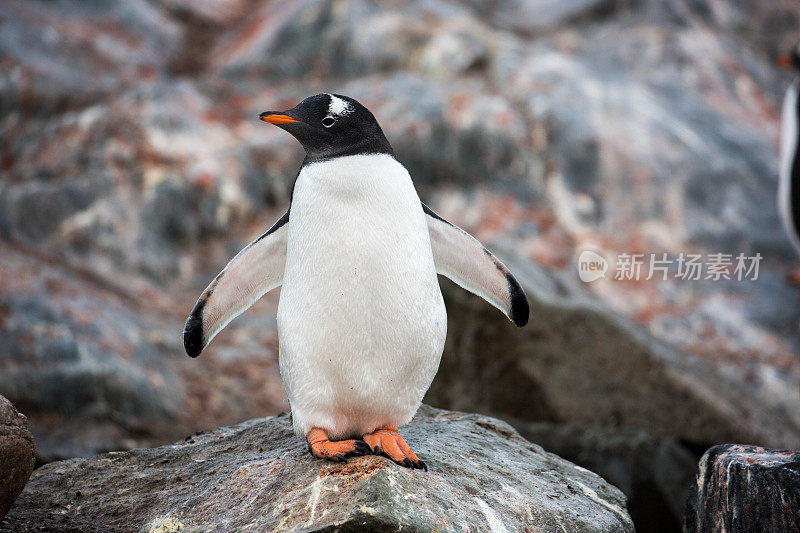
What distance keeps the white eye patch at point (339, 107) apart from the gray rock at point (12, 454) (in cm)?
156

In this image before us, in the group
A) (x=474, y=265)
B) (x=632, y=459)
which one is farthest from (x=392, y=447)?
(x=632, y=459)

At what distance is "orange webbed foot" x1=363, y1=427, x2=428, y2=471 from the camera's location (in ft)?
8.85

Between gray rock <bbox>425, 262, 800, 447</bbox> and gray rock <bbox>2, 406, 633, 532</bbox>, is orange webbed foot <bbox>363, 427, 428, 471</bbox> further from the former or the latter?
gray rock <bbox>425, 262, 800, 447</bbox>

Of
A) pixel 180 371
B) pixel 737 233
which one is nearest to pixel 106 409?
pixel 180 371

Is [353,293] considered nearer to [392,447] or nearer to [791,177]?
[392,447]

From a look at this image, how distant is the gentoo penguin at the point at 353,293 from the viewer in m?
2.77

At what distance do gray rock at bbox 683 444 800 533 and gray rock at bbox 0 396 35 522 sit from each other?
2560mm

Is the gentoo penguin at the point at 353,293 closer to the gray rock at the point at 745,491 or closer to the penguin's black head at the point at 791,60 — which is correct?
the gray rock at the point at 745,491

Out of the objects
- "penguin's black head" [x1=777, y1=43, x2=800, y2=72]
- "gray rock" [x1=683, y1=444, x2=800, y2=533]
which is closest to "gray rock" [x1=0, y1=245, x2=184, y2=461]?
"gray rock" [x1=683, y1=444, x2=800, y2=533]

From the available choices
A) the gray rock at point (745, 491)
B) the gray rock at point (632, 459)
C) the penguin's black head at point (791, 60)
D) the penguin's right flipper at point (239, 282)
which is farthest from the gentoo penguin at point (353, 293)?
the penguin's black head at point (791, 60)

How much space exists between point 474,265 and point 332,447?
3.47 ft

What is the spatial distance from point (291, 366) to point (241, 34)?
29.4ft

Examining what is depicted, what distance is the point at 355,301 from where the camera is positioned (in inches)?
109

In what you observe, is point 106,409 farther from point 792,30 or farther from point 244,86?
point 792,30
